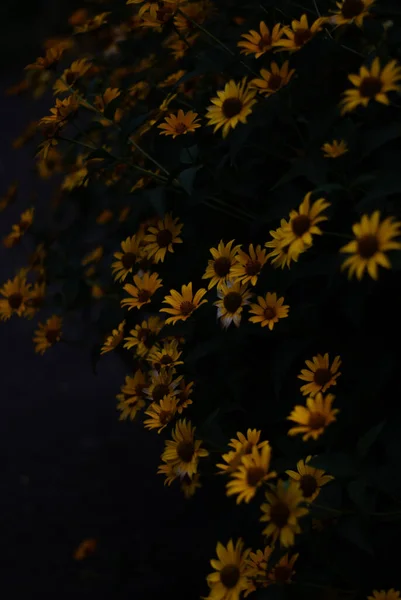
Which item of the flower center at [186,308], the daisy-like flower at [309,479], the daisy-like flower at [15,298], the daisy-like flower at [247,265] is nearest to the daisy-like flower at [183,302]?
the flower center at [186,308]

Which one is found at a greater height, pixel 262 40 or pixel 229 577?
pixel 262 40

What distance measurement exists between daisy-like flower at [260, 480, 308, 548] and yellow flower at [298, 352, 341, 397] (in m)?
0.27

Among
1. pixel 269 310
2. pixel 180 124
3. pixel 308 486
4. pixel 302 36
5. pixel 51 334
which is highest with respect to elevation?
pixel 302 36

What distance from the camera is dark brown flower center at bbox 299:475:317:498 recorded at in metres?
1.83

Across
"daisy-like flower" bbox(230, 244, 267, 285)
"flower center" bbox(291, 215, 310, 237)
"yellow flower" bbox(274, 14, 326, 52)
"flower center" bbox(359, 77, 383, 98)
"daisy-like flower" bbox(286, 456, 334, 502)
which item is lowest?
"daisy-like flower" bbox(286, 456, 334, 502)

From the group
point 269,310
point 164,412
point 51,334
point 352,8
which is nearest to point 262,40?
point 352,8

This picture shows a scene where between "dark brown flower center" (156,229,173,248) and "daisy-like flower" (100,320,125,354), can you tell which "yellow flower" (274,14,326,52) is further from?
"daisy-like flower" (100,320,125,354)

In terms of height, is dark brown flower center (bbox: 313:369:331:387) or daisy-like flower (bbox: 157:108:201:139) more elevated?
daisy-like flower (bbox: 157:108:201:139)

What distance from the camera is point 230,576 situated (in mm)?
1831

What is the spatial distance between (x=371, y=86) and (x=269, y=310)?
Result: 1.69ft

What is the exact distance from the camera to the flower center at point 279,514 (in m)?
1.69

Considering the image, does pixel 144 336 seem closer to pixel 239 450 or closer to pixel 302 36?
pixel 239 450

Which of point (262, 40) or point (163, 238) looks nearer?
point (262, 40)

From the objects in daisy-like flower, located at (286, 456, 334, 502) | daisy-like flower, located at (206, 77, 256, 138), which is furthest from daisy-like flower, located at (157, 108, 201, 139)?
daisy-like flower, located at (286, 456, 334, 502)
